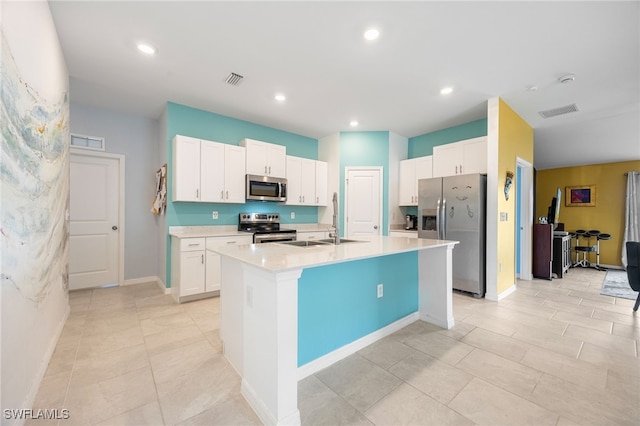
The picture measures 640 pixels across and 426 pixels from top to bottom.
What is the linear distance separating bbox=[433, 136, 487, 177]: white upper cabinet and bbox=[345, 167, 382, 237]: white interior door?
105cm

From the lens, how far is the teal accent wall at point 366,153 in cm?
506

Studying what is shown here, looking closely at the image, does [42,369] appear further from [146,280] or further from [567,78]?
[567,78]

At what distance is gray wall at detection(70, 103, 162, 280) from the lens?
4.13 m

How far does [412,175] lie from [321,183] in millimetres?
1760

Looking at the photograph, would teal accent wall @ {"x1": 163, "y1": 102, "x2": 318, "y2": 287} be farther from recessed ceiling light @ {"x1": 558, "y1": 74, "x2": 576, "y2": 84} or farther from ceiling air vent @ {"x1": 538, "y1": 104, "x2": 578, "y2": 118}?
ceiling air vent @ {"x1": 538, "y1": 104, "x2": 578, "y2": 118}

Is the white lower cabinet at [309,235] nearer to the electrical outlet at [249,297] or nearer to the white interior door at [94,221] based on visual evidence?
the white interior door at [94,221]

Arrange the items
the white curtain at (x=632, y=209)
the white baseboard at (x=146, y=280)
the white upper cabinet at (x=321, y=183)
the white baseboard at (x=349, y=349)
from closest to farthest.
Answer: the white baseboard at (x=349, y=349)
the white baseboard at (x=146, y=280)
the white upper cabinet at (x=321, y=183)
the white curtain at (x=632, y=209)

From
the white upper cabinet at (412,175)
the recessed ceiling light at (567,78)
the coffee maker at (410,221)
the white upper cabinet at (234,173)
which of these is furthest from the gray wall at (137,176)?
the recessed ceiling light at (567,78)

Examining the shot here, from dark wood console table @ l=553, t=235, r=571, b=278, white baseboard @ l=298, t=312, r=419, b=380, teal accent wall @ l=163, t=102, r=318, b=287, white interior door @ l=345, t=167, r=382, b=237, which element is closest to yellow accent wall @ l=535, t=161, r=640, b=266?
dark wood console table @ l=553, t=235, r=571, b=278

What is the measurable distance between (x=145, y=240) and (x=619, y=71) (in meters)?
6.64

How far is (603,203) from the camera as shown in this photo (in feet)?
20.6

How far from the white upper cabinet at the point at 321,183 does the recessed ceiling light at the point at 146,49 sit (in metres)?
3.15

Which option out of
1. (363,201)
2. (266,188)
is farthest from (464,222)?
(266,188)

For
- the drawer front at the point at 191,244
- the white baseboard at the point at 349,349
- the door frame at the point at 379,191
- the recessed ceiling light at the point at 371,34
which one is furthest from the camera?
the door frame at the point at 379,191
